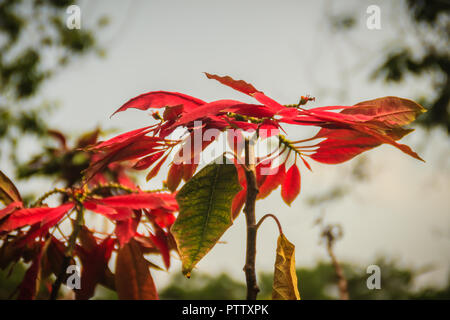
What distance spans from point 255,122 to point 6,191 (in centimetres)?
37

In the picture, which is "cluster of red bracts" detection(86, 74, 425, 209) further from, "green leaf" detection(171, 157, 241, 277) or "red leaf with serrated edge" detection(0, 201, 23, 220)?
"red leaf with serrated edge" detection(0, 201, 23, 220)

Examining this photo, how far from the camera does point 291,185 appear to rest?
1.55 ft

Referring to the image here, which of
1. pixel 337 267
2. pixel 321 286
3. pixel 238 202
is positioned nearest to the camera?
pixel 238 202

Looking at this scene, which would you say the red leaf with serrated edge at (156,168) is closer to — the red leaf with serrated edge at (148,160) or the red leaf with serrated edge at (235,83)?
the red leaf with serrated edge at (148,160)

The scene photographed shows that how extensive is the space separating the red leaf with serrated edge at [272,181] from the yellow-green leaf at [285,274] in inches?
3.6

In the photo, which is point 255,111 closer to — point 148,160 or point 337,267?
point 148,160

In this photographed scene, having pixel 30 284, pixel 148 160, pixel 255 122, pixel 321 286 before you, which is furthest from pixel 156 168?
pixel 321 286

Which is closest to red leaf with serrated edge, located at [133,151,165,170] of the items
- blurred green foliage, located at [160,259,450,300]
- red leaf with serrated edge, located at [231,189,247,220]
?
red leaf with serrated edge, located at [231,189,247,220]

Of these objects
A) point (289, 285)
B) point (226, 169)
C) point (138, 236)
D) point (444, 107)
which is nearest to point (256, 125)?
point (226, 169)

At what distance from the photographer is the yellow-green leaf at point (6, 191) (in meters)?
0.52

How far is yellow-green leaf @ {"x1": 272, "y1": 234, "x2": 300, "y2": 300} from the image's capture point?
347mm
